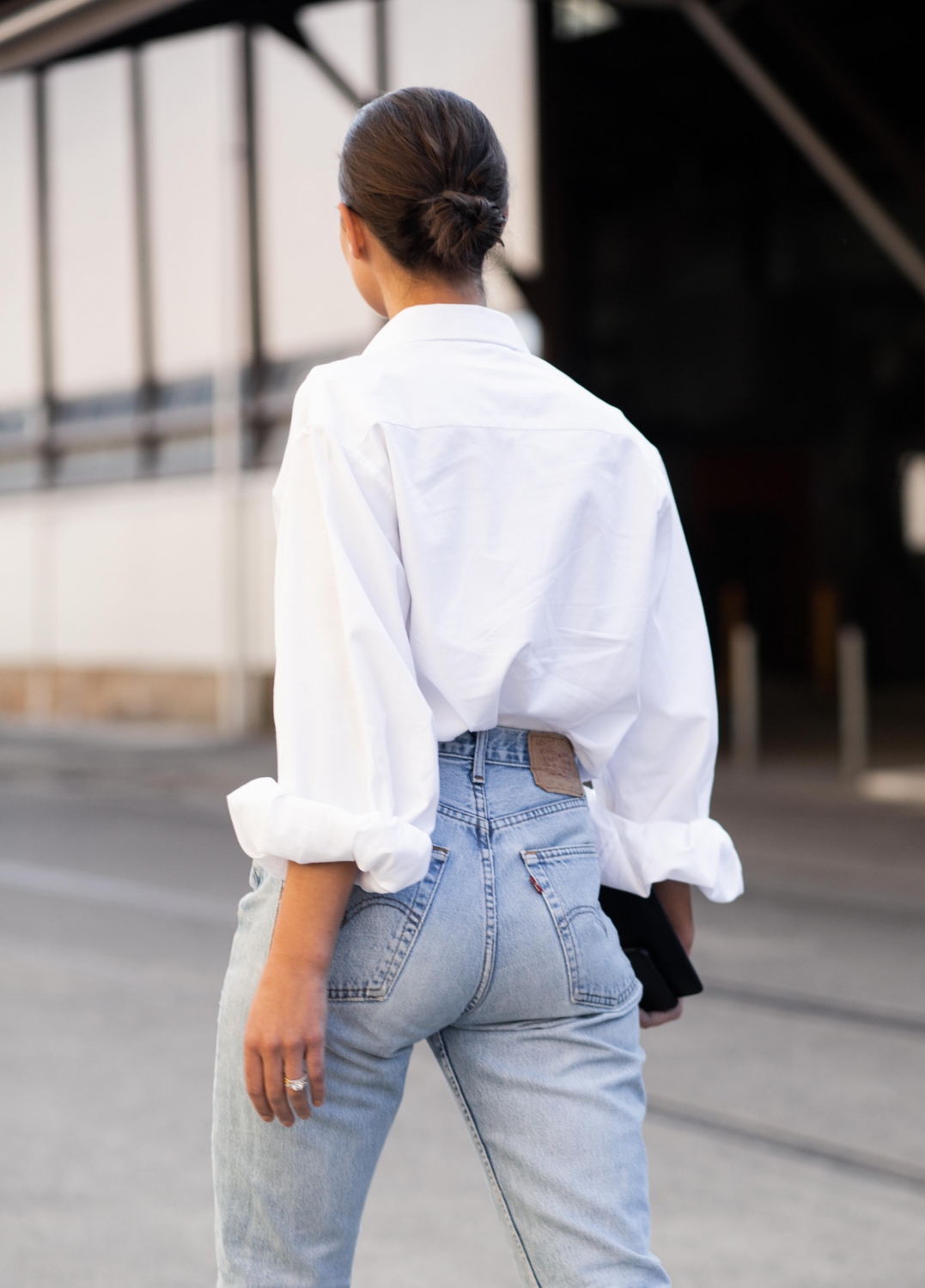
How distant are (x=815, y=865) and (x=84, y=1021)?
4.13 meters

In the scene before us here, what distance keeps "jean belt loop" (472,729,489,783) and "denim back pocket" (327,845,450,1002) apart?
103mm

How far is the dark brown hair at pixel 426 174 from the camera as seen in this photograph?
1.63 metres

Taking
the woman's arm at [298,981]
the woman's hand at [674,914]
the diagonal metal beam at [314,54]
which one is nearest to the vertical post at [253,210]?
the diagonal metal beam at [314,54]

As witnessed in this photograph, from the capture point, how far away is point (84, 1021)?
4.95m

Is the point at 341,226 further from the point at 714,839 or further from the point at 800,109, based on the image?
the point at 800,109

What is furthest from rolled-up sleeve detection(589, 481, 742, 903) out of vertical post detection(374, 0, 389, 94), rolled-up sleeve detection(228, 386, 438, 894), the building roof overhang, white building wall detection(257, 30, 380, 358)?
vertical post detection(374, 0, 389, 94)

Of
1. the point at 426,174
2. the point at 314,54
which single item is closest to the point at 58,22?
the point at 314,54

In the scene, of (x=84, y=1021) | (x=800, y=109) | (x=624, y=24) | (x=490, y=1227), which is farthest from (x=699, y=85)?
(x=490, y=1227)

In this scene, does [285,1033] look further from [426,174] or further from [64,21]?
[64,21]

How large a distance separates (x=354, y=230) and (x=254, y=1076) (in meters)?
0.87

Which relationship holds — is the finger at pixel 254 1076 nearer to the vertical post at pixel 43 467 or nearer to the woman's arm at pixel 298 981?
the woman's arm at pixel 298 981

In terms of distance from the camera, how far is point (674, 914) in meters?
1.92

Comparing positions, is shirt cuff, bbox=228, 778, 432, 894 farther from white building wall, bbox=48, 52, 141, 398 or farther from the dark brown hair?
white building wall, bbox=48, 52, 141, 398

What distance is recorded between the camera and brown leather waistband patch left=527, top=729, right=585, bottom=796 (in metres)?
1.66
